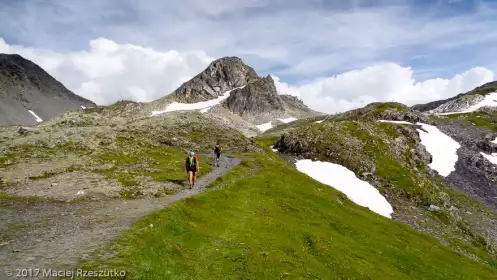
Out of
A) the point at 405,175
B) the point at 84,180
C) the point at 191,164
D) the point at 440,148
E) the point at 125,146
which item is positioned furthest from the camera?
the point at 440,148

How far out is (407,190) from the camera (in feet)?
291

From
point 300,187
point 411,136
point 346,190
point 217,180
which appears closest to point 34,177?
point 217,180

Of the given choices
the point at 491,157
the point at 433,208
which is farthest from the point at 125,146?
the point at 491,157

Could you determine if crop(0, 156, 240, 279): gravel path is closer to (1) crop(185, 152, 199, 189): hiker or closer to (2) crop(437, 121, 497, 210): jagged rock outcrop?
(1) crop(185, 152, 199, 189): hiker

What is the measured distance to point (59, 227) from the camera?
970 inches

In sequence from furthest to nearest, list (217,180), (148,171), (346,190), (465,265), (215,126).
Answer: (215,126) → (346,190) → (148,171) → (217,180) → (465,265)

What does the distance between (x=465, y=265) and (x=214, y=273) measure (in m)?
45.6

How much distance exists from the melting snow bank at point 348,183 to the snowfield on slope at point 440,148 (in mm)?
44845

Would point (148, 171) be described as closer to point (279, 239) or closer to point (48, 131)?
point (279, 239)

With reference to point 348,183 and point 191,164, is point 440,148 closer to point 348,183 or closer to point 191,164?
point 348,183

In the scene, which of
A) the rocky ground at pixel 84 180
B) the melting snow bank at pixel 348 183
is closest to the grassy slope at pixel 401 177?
the melting snow bank at pixel 348 183

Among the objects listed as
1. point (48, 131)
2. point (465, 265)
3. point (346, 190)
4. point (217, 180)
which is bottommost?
point (465, 265)

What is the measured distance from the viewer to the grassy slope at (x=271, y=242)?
22328 millimetres

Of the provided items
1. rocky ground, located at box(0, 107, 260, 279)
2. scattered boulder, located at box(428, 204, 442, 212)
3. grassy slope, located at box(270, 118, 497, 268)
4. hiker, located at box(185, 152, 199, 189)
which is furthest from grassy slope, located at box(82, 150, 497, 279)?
scattered boulder, located at box(428, 204, 442, 212)
